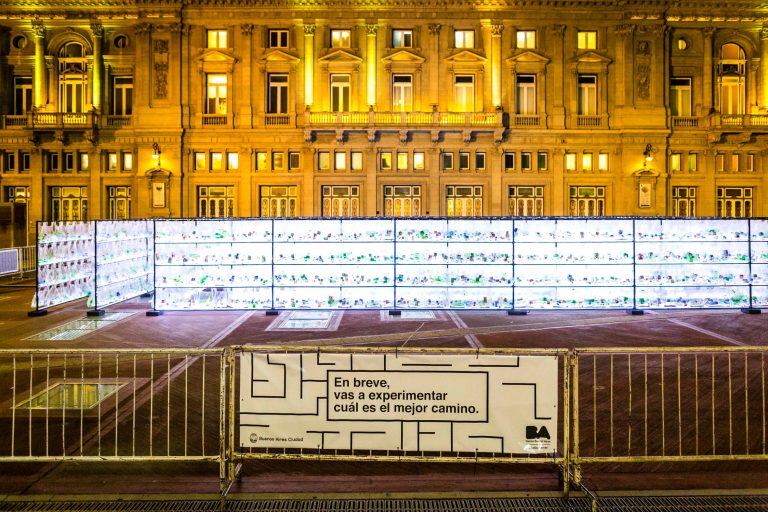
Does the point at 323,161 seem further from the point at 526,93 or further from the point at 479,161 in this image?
the point at 526,93

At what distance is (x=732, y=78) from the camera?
117 ft

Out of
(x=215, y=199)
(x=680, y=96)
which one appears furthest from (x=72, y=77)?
(x=680, y=96)

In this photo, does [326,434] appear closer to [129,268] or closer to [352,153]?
[129,268]

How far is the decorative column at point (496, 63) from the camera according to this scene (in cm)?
3422

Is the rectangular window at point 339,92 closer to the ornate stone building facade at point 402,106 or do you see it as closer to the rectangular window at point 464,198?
the ornate stone building facade at point 402,106

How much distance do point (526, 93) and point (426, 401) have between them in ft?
109

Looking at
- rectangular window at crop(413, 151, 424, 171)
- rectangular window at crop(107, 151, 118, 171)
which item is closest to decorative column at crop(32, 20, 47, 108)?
rectangular window at crop(107, 151, 118, 171)

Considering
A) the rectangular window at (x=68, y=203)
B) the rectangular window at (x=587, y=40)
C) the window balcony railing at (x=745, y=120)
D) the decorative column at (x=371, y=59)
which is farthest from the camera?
the rectangular window at (x=68, y=203)

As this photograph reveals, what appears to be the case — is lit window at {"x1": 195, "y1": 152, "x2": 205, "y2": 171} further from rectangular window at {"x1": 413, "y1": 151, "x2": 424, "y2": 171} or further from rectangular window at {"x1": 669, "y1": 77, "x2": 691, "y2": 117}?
rectangular window at {"x1": 669, "y1": 77, "x2": 691, "y2": 117}

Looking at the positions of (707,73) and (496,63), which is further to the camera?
(707,73)

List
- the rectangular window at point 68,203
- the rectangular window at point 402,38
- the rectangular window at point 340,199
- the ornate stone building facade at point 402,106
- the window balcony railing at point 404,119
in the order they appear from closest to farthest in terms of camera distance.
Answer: the window balcony railing at point 404,119 < the ornate stone building facade at point 402,106 < the rectangular window at point 340,199 < the rectangular window at point 402,38 < the rectangular window at point 68,203

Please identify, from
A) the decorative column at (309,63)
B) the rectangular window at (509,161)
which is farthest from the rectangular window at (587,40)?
the decorative column at (309,63)

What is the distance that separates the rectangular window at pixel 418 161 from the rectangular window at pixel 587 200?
9.94 meters

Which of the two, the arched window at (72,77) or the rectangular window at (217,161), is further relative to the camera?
the arched window at (72,77)
